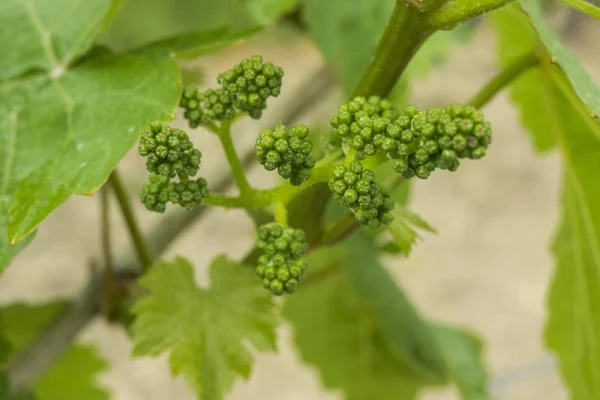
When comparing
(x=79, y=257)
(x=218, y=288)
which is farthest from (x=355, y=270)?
(x=79, y=257)

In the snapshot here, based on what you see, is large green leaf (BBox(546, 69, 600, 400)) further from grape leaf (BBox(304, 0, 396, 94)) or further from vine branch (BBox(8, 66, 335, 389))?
vine branch (BBox(8, 66, 335, 389))

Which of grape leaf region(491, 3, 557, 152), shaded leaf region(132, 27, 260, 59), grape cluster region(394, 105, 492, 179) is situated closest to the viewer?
grape cluster region(394, 105, 492, 179)

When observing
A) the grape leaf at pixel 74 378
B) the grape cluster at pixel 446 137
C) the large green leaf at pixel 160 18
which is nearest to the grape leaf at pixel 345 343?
the grape leaf at pixel 74 378

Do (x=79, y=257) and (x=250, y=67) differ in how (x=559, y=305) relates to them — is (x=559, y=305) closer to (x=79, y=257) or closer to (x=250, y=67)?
(x=250, y=67)

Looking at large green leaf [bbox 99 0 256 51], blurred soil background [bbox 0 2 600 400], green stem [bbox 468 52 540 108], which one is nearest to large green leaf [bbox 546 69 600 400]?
green stem [bbox 468 52 540 108]

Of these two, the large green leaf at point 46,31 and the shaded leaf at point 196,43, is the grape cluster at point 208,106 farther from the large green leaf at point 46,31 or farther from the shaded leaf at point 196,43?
the large green leaf at point 46,31
